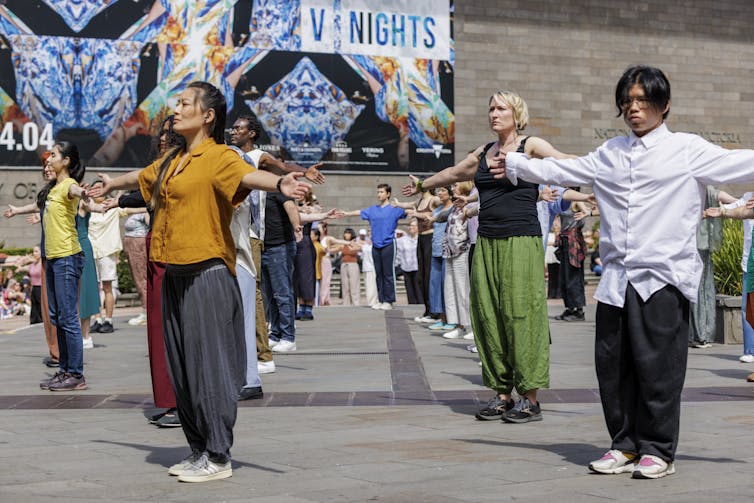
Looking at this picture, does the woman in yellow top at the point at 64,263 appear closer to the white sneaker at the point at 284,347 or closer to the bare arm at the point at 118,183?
the bare arm at the point at 118,183

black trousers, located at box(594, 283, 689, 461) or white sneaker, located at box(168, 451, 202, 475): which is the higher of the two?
black trousers, located at box(594, 283, 689, 461)

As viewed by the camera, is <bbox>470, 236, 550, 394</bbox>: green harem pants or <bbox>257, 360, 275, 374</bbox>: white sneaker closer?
<bbox>470, 236, 550, 394</bbox>: green harem pants

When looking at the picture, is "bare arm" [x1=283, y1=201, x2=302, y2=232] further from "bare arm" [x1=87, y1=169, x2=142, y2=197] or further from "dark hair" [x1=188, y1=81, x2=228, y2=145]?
"dark hair" [x1=188, y1=81, x2=228, y2=145]

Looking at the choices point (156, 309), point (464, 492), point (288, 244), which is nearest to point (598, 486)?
point (464, 492)

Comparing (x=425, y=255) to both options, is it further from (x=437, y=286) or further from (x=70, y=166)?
(x=70, y=166)

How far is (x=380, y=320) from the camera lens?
15.5 m

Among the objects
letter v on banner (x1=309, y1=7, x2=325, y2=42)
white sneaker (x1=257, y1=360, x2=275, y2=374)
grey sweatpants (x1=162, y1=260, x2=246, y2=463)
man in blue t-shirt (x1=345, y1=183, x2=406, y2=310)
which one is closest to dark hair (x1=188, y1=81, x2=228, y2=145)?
grey sweatpants (x1=162, y1=260, x2=246, y2=463)

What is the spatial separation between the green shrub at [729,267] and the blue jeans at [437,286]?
315 cm

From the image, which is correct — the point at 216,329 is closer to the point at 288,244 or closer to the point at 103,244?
→ the point at 288,244

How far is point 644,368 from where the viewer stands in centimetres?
504

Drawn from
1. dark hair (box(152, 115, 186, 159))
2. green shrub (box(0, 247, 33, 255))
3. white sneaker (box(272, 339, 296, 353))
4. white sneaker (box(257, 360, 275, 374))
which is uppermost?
dark hair (box(152, 115, 186, 159))

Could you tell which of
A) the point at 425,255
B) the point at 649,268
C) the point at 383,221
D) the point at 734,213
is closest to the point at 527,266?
the point at 734,213

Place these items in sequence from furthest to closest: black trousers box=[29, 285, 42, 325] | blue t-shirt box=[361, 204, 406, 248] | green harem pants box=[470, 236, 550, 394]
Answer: blue t-shirt box=[361, 204, 406, 248] < black trousers box=[29, 285, 42, 325] < green harem pants box=[470, 236, 550, 394]

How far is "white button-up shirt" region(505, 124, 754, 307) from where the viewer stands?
5.05m
